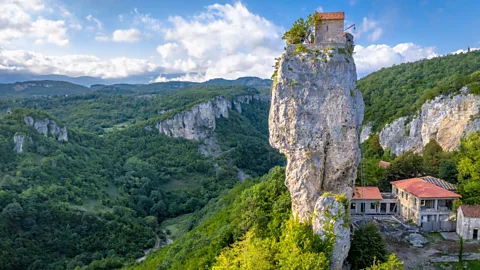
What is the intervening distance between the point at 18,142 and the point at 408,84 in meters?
83.5

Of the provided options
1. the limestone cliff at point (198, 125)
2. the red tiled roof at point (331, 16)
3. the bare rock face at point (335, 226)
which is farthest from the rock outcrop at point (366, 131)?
the bare rock face at point (335, 226)

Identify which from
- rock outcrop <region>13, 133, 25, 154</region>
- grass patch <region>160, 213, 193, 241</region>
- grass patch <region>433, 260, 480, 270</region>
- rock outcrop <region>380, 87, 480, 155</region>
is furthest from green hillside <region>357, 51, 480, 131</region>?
rock outcrop <region>13, 133, 25, 154</region>

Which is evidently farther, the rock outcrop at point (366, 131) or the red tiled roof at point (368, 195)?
the rock outcrop at point (366, 131)

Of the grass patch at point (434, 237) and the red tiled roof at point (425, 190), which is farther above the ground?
the red tiled roof at point (425, 190)

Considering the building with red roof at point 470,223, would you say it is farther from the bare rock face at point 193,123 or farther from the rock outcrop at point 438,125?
the bare rock face at point 193,123

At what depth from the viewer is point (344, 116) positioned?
17.3 m

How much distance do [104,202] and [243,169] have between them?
1735 inches

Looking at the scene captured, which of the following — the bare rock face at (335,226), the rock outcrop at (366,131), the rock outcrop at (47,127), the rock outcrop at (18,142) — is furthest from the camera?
the rock outcrop at (47,127)

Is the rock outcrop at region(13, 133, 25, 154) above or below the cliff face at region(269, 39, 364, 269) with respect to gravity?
below

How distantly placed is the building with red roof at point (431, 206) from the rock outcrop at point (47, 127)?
239 ft

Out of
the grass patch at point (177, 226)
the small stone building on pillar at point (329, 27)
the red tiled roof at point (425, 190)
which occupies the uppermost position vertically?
the small stone building on pillar at point (329, 27)

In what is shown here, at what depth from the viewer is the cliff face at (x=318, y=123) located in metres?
17.3

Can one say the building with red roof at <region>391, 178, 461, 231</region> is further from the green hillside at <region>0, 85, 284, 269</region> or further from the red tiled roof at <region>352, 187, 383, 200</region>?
the green hillside at <region>0, 85, 284, 269</region>

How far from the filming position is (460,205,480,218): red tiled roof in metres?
25.7
